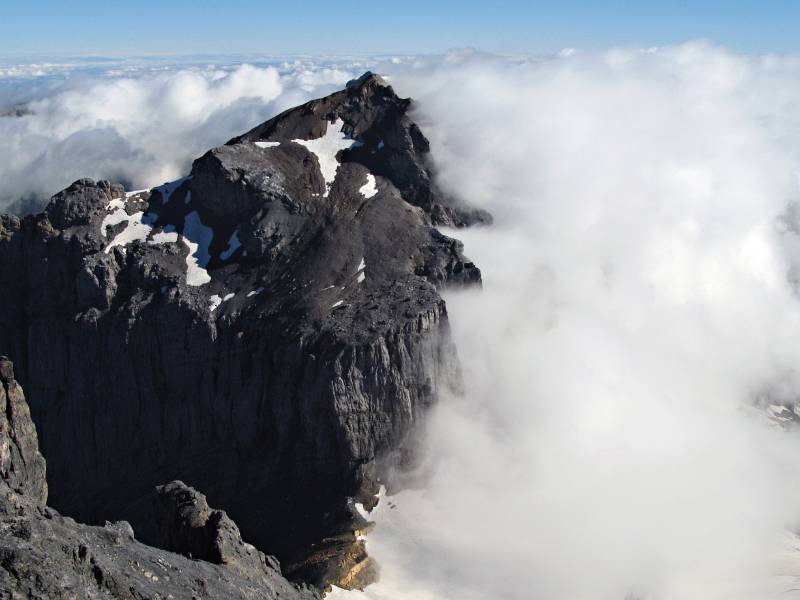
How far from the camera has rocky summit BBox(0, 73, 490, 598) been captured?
5192 inches

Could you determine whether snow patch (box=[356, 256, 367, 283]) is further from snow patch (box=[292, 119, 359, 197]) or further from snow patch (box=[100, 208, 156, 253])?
snow patch (box=[100, 208, 156, 253])

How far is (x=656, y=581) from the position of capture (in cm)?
11950

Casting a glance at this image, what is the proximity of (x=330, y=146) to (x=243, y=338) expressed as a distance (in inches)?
1933

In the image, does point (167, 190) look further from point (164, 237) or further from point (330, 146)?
point (330, 146)

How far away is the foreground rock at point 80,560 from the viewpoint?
47.1 m

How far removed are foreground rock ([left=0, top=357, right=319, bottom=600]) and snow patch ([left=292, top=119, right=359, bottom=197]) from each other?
301ft

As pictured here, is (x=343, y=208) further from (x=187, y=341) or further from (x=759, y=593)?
(x=759, y=593)

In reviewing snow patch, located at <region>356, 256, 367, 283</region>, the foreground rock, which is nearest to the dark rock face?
the foreground rock

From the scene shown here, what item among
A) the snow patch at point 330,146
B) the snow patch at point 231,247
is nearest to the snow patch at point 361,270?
the snow patch at point 231,247

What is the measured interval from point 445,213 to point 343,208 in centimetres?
2240

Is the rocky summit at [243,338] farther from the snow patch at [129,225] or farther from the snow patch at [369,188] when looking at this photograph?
the snow patch at [369,188]

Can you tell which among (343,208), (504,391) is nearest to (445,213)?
(343,208)

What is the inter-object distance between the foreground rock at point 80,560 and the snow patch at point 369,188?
89349 mm

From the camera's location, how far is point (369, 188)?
165000mm
